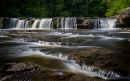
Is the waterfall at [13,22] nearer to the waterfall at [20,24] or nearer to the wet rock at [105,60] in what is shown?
the waterfall at [20,24]

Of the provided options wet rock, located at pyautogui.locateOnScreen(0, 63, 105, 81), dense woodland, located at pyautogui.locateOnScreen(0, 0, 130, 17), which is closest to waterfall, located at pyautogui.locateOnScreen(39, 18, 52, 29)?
dense woodland, located at pyautogui.locateOnScreen(0, 0, 130, 17)

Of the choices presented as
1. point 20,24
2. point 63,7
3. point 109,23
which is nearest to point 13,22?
point 20,24

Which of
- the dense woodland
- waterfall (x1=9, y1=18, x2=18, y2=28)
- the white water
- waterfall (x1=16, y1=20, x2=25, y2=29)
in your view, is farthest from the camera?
the dense woodland

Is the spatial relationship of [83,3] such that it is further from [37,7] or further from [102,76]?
[102,76]

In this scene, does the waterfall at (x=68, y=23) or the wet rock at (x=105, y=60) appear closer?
the wet rock at (x=105, y=60)

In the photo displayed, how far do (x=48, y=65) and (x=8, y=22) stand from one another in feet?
84.0

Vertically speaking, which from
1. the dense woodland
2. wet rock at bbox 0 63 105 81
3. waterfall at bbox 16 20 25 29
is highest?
the dense woodland

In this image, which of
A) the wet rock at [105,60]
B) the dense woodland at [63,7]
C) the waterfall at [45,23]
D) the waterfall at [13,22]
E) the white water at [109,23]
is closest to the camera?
the wet rock at [105,60]

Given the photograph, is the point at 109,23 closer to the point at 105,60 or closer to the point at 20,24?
the point at 20,24

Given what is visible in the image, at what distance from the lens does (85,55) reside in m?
7.55

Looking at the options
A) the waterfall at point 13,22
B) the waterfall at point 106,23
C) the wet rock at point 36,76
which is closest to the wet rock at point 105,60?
the wet rock at point 36,76

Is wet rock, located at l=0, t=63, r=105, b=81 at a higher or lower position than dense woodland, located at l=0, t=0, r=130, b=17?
lower

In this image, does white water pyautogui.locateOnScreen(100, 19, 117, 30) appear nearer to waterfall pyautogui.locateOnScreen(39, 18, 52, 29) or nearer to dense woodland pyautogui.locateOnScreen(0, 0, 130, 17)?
waterfall pyautogui.locateOnScreen(39, 18, 52, 29)

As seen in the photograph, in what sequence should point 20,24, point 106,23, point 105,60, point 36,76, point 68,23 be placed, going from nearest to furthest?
point 36,76 < point 105,60 < point 106,23 < point 68,23 < point 20,24
